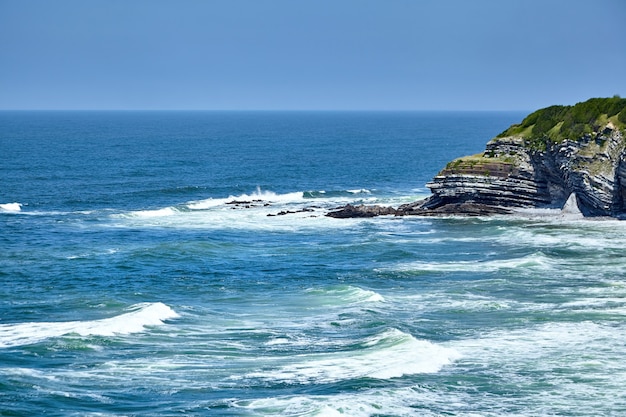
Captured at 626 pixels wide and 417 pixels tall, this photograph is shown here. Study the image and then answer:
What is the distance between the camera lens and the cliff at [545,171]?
6744 cm

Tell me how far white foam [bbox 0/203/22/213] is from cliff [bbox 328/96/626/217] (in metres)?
26.5

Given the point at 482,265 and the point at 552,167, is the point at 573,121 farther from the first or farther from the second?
the point at 482,265

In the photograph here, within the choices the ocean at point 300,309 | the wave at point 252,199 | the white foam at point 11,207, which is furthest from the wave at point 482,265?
the white foam at point 11,207

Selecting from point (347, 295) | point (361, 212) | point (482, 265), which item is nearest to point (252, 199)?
point (361, 212)

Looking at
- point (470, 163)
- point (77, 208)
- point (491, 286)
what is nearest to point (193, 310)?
point (491, 286)

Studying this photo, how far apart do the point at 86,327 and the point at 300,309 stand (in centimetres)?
988

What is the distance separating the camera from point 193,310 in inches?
1823

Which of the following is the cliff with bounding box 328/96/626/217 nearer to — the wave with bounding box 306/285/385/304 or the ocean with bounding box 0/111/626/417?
the ocean with bounding box 0/111/626/417

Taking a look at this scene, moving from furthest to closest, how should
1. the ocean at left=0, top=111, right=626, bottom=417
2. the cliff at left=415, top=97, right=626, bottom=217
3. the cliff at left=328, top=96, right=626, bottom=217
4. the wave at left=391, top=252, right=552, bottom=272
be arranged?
the cliff at left=328, top=96, right=626, bottom=217
the cliff at left=415, top=97, right=626, bottom=217
the wave at left=391, top=252, right=552, bottom=272
the ocean at left=0, top=111, right=626, bottom=417

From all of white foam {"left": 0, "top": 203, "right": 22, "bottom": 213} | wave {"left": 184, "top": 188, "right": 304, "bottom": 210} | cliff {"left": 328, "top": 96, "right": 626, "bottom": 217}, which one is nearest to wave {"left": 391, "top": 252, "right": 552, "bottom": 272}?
cliff {"left": 328, "top": 96, "right": 626, "bottom": 217}

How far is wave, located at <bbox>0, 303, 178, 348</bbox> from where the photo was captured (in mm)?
40688

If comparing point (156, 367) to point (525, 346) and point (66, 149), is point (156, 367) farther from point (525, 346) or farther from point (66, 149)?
point (66, 149)

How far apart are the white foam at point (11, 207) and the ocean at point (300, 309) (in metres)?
0.32

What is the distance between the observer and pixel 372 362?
3697 centimetres
